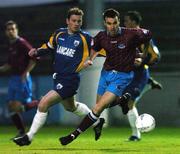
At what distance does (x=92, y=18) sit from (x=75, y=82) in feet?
20.3

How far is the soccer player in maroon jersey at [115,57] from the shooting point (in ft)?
37.4

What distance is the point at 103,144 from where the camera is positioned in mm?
12688

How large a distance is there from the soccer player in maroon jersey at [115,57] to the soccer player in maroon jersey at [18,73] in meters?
3.14

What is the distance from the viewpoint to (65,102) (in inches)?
485

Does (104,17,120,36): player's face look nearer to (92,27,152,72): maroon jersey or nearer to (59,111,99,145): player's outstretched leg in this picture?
(92,27,152,72): maroon jersey

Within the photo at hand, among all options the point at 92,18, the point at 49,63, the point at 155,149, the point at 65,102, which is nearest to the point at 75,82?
the point at 65,102

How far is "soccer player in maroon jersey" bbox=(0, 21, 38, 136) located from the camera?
14672mm

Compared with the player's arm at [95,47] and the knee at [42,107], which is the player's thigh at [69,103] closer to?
the knee at [42,107]

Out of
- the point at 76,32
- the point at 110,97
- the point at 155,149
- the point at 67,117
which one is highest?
the point at 76,32

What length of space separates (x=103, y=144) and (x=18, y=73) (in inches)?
122

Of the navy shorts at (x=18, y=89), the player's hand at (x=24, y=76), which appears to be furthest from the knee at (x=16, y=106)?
the player's hand at (x=24, y=76)

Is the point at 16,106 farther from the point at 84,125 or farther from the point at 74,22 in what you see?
the point at 84,125

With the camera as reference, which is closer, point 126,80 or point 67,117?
point 126,80

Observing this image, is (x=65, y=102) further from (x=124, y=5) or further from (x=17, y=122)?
(x=124, y=5)
